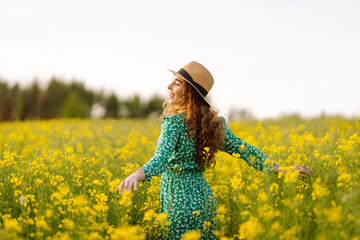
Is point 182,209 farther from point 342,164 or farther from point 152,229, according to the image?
point 342,164

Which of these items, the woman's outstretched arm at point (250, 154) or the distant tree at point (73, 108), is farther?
the distant tree at point (73, 108)

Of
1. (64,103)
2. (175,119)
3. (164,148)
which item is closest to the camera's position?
(164,148)

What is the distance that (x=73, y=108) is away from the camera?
24219 millimetres

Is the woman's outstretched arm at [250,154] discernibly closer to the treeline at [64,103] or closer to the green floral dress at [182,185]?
the green floral dress at [182,185]

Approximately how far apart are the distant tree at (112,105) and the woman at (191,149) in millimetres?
24621

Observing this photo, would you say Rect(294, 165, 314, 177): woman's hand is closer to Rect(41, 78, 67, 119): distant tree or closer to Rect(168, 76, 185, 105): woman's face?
Rect(168, 76, 185, 105): woman's face

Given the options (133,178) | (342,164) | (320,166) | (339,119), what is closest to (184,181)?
(133,178)

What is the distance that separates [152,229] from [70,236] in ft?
2.89

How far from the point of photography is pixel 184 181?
8.76 ft

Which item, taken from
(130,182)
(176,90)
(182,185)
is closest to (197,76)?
(176,90)

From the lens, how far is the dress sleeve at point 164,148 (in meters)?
2.36

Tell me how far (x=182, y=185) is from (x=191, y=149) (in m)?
0.31

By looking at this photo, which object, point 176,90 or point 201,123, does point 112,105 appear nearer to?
point 176,90

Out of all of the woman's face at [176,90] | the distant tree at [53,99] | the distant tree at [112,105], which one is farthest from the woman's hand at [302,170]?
the distant tree at [112,105]
